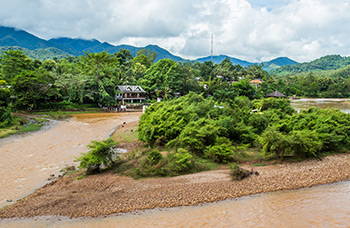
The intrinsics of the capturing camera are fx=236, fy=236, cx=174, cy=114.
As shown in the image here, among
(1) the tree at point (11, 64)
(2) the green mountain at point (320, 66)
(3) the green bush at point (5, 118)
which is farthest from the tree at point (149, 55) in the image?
(2) the green mountain at point (320, 66)

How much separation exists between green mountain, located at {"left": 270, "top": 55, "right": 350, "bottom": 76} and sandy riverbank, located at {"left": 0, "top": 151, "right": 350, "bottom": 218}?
176913mm

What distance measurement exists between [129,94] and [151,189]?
121 ft

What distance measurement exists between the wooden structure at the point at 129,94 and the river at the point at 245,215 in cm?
3695

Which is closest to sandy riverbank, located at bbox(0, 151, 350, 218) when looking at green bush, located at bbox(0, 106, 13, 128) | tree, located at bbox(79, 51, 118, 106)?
green bush, located at bbox(0, 106, 13, 128)

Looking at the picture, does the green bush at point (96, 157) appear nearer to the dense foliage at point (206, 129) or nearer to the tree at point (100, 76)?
the dense foliage at point (206, 129)

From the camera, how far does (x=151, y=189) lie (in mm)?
10125

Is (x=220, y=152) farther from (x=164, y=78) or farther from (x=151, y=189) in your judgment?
(x=164, y=78)

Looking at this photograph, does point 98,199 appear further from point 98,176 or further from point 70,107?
point 70,107

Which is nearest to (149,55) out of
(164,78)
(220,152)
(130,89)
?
(164,78)

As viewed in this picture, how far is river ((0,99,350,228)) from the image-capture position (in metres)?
7.98

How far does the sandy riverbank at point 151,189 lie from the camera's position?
8.75 m

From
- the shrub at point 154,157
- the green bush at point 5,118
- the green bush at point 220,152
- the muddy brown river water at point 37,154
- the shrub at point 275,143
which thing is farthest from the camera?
the green bush at point 5,118

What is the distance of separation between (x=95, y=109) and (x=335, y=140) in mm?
35257

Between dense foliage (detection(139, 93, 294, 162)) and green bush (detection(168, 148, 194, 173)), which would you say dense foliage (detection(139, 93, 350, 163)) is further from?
green bush (detection(168, 148, 194, 173))
